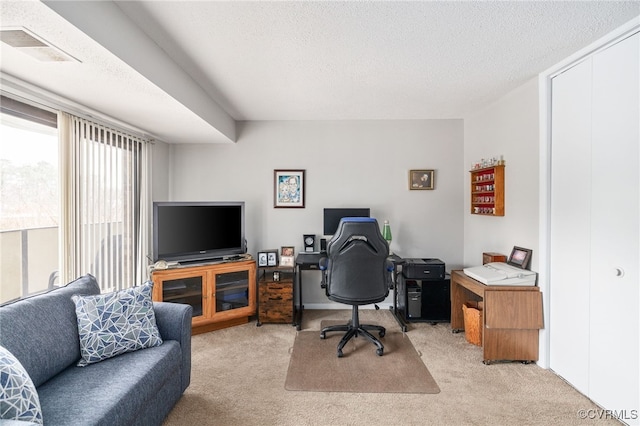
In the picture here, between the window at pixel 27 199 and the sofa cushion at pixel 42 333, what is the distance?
0.62 metres

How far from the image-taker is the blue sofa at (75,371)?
4.16 feet

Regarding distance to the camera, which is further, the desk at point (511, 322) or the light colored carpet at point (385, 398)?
the desk at point (511, 322)

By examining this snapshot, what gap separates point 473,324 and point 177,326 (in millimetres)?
2643

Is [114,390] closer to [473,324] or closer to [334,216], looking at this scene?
[334,216]

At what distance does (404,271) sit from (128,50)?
3082 mm

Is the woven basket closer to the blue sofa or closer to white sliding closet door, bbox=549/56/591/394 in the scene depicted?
white sliding closet door, bbox=549/56/591/394

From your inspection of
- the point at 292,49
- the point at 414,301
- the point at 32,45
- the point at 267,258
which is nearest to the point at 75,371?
the point at 32,45

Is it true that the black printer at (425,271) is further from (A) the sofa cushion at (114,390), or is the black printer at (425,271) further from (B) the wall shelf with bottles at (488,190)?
(A) the sofa cushion at (114,390)

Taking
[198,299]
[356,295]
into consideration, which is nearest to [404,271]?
[356,295]

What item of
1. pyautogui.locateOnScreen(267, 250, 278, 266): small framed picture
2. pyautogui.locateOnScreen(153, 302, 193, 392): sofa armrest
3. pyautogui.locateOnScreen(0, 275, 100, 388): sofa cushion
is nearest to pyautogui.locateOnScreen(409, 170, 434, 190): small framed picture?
pyautogui.locateOnScreen(267, 250, 278, 266): small framed picture

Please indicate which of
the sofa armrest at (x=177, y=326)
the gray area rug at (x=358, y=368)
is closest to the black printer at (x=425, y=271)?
the gray area rug at (x=358, y=368)

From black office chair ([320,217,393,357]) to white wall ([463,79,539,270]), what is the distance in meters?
1.31

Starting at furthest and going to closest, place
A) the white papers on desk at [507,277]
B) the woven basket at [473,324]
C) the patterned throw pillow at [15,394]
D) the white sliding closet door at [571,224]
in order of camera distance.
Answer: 1. the woven basket at [473,324]
2. the white papers on desk at [507,277]
3. the white sliding closet door at [571,224]
4. the patterned throw pillow at [15,394]

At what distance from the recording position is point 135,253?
305 cm
